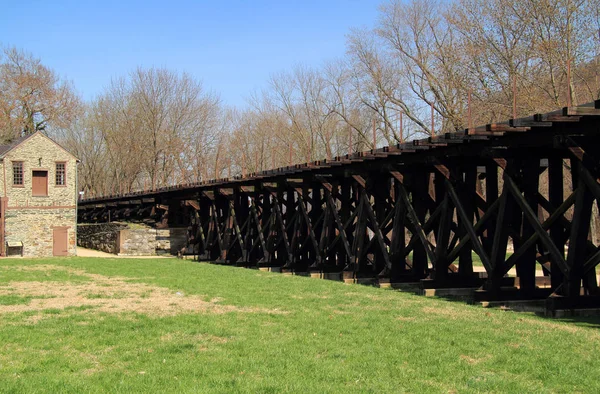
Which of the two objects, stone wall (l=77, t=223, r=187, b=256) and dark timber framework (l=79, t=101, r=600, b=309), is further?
stone wall (l=77, t=223, r=187, b=256)

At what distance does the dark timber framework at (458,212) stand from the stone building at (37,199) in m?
11.8

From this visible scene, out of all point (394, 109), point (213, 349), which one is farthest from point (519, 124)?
point (394, 109)

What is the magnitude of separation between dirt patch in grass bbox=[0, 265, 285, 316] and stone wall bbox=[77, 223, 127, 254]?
704 inches

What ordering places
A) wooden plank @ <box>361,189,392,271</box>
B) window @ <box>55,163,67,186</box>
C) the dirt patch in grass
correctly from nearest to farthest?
the dirt patch in grass
wooden plank @ <box>361,189,392,271</box>
window @ <box>55,163,67,186</box>

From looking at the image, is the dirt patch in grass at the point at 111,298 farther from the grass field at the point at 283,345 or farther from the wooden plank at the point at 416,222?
the wooden plank at the point at 416,222

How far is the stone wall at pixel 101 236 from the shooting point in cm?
3403

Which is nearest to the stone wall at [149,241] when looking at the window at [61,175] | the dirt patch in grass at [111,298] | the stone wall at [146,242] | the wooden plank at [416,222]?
the stone wall at [146,242]

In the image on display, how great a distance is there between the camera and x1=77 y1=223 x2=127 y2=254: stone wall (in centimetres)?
3403

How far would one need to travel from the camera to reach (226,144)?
175 ft

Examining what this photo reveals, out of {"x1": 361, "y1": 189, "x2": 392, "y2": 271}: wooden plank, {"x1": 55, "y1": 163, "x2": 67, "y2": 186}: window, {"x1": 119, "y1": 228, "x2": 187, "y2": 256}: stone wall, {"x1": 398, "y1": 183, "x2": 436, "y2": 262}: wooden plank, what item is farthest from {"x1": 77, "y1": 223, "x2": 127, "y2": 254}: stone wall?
{"x1": 398, "y1": 183, "x2": 436, "y2": 262}: wooden plank

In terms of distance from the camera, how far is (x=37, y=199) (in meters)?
32.9

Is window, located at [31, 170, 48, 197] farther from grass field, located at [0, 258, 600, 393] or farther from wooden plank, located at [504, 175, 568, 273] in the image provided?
wooden plank, located at [504, 175, 568, 273]

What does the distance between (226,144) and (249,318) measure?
144ft

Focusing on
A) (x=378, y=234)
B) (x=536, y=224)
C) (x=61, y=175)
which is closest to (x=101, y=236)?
(x=61, y=175)
